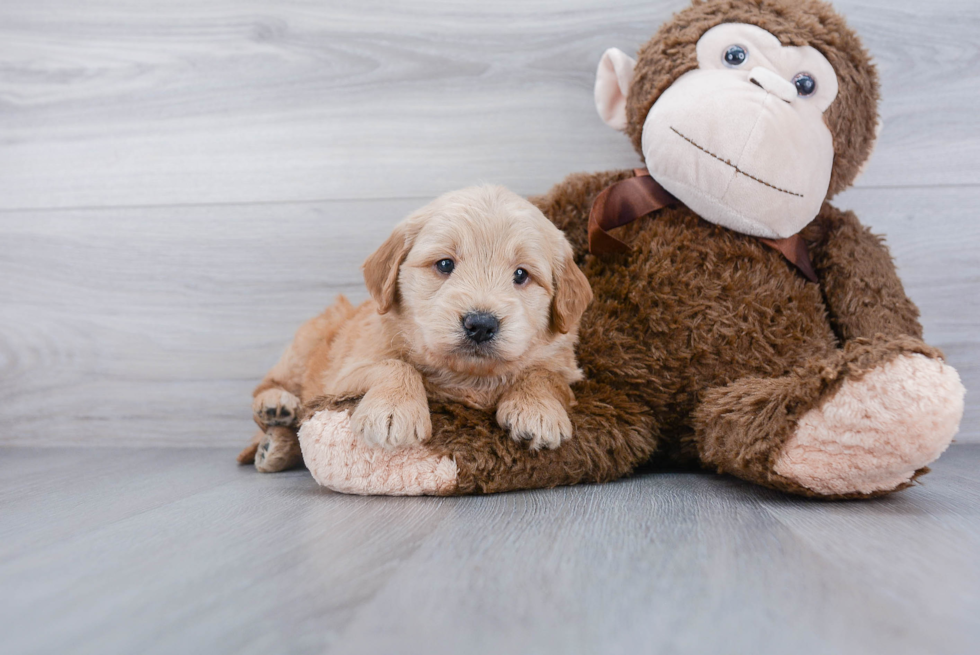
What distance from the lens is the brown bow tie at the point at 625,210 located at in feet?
5.09

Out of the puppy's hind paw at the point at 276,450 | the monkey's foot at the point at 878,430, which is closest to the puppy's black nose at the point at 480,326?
the monkey's foot at the point at 878,430

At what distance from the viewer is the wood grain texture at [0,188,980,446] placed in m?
2.10

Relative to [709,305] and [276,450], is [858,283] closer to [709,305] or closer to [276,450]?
[709,305]

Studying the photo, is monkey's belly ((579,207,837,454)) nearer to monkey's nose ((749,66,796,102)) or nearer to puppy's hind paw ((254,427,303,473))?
monkey's nose ((749,66,796,102))

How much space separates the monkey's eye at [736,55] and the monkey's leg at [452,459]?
2.89ft

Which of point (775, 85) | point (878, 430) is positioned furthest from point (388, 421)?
point (775, 85)

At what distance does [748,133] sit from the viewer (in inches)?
54.6

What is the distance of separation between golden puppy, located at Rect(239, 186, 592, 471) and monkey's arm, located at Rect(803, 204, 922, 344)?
605mm

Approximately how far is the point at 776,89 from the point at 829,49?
19 centimetres

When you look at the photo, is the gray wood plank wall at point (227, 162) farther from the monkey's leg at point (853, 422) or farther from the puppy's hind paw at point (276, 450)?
the monkey's leg at point (853, 422)

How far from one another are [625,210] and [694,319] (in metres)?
0.31

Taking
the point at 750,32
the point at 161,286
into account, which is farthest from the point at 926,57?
the point at 161,286

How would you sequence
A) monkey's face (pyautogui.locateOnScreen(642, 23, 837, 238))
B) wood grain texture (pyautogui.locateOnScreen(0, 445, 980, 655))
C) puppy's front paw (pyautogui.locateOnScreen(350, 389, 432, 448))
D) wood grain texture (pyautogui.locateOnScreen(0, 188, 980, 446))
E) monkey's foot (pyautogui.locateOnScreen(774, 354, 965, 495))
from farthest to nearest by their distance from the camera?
1. wood grain texture (pyautogui.locateOnScreen(0, 188, 980, 446))
2. monkey's face (pyautogui.locateOnScreen(642, 23, 837, 238))
3. puppy's front paw (pyautogui.locateOnScreen(350, 389, 432, 448))
4. monkey's foot (pyautogui.locateOnScreen(774, 354, 965, 495))
5. wood grain texture (pyautogui.locateOnScreen(0, 445, 980, 655))

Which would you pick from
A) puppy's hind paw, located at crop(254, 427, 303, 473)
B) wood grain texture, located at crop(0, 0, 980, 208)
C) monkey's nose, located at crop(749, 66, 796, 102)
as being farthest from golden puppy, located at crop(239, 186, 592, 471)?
wood grain texture, located at crop(0, 0, 980, 208)
